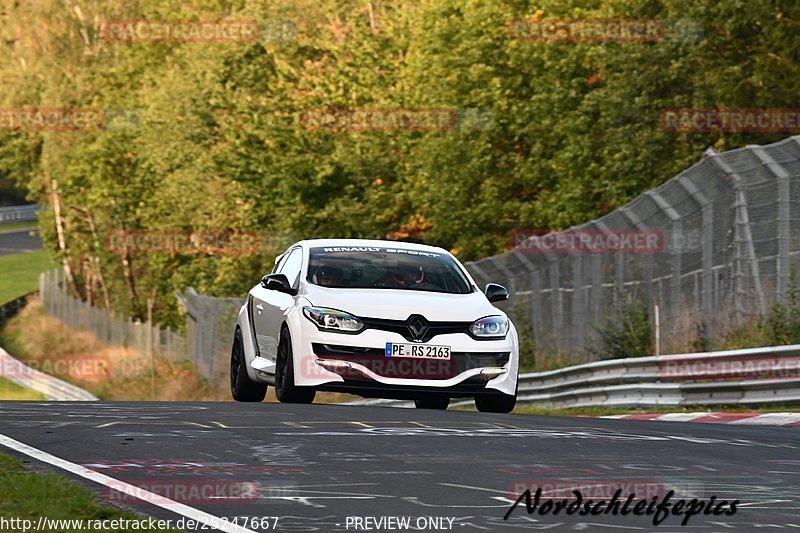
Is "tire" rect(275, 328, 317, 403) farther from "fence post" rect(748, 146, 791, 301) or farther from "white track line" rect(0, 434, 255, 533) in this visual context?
"fence post" rect(748, 146, 791, 301)

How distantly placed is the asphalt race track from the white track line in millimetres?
71

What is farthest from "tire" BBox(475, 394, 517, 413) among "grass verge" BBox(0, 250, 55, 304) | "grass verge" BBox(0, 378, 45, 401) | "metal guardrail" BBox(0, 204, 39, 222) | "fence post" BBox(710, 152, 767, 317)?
"metal guardrail" BBox(0, 204, 39, 222)

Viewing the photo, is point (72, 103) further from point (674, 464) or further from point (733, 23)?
point (674, 464)

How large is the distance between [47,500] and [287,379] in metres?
7.62

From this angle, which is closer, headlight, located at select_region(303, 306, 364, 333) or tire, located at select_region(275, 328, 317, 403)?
headlight, located at select_region(303, 306, 364, 333)

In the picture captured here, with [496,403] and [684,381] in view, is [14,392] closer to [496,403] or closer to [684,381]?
[684,381]

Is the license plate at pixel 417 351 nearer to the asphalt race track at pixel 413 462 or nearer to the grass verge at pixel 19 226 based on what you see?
the asphalt race track at pixel 413 462

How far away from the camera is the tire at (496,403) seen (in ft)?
52.0

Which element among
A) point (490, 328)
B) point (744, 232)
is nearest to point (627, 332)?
point (744, 232)

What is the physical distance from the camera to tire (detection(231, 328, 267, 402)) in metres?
17.7

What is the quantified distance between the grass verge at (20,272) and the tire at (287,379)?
84407 mm

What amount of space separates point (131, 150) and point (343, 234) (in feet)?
68.7

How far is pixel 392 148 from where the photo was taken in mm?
53906

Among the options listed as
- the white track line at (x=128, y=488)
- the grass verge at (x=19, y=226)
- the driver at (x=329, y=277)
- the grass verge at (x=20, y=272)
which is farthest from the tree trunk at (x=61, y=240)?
the white track line at (x=128, y=488)
